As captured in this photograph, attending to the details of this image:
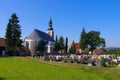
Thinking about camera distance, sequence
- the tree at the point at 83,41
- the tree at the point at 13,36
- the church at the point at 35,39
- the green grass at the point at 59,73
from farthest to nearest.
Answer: the church at the point at 35,39 < the tree at the point at 83,41 < the tree at the point at 13,36 < the green grass at the point at 59,73

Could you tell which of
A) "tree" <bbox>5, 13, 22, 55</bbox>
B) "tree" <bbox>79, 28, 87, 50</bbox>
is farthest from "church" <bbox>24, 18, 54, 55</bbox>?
"tree" <bbox>5, 13, 22, 55</bbox>

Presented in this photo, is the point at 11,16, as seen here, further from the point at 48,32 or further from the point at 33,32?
the point at 48,32

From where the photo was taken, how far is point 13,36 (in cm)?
7412

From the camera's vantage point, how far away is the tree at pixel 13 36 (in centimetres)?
7294

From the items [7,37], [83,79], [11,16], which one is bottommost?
[83,79]

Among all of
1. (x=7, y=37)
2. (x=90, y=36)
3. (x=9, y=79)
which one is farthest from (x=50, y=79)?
(x=90, y=36)

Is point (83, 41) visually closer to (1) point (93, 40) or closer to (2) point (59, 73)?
(1) point (93, 40)

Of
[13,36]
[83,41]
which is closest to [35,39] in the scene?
[83,41]

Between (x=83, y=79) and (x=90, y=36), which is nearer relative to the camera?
(x=83, y=79)

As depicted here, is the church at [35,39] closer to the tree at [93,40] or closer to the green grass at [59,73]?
the tree at [93,40]

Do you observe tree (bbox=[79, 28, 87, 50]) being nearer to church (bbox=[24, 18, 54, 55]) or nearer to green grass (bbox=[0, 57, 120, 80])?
church (bbox=[24, 18, 54, 55])

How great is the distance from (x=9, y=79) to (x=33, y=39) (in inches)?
4286

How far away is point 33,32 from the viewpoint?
132 m

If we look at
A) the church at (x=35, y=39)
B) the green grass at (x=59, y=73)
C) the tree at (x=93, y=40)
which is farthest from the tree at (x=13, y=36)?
the tree at (x=93, y=40)
